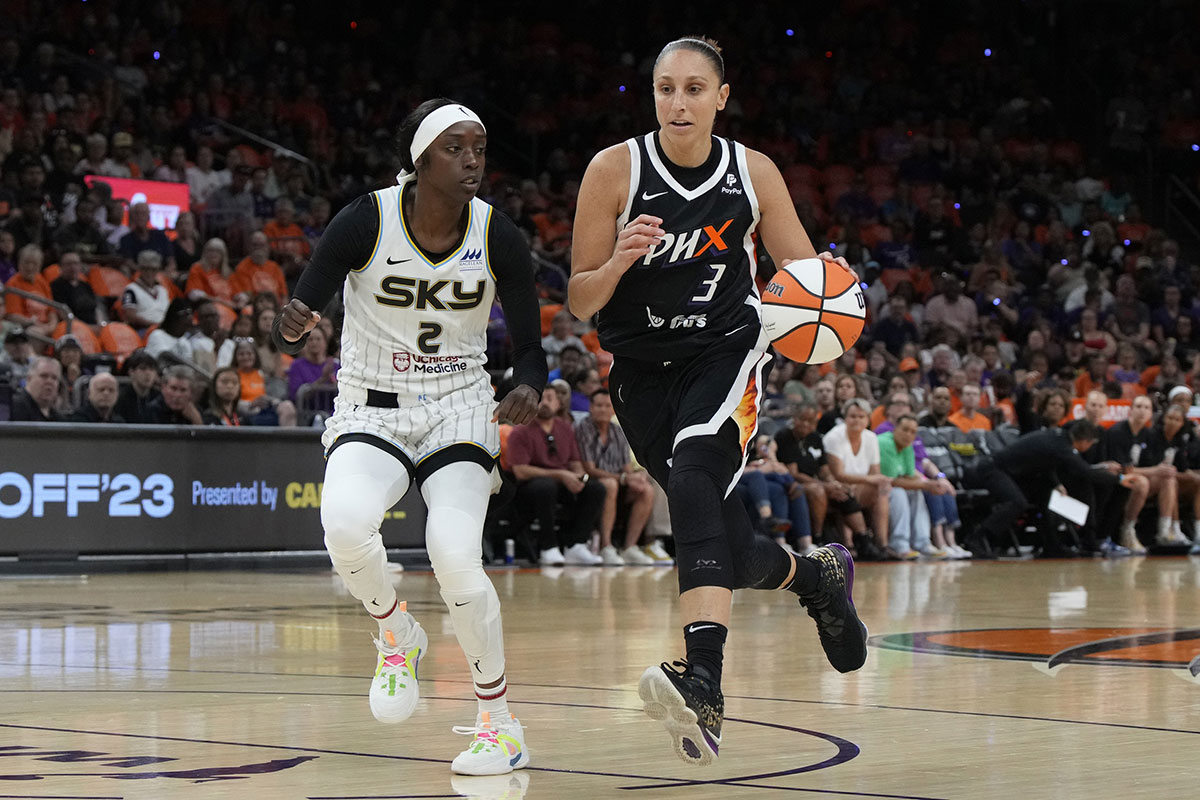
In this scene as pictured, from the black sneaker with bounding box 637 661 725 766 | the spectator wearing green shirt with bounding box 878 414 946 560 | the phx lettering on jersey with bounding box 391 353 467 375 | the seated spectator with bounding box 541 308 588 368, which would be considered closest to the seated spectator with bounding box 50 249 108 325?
the seated spectator with bounding box 541 308 588 368

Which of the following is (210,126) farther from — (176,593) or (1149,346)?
(1149,346)

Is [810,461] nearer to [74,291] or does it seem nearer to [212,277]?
[212,277]

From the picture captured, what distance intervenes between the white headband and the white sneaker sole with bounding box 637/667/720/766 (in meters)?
1.81

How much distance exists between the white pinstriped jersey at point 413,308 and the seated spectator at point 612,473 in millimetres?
9630

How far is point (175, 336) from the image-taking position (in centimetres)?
1486

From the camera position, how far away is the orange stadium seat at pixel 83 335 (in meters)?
14.9

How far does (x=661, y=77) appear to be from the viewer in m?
5.17

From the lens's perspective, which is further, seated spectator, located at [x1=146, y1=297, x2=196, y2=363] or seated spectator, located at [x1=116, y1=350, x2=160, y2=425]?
seated spectator, located at [x1=146, y1=297, x2=196, y2=363]

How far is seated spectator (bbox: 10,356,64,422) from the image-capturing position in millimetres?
13039

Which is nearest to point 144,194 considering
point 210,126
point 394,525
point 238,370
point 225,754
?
point 210,126

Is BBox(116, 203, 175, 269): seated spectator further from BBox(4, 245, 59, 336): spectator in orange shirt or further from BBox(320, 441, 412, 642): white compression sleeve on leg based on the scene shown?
BBox(320, 441, 412, 642): white compression sleeve on leg

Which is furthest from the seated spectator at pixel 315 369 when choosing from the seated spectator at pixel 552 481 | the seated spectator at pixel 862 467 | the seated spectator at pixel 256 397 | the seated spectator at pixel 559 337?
the seated spectator at pixel 862 467

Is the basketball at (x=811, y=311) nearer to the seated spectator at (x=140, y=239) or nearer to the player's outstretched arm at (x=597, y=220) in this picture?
the player's outstretched arm at (x=597, y=220)

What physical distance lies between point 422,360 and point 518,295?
0.36 meters
